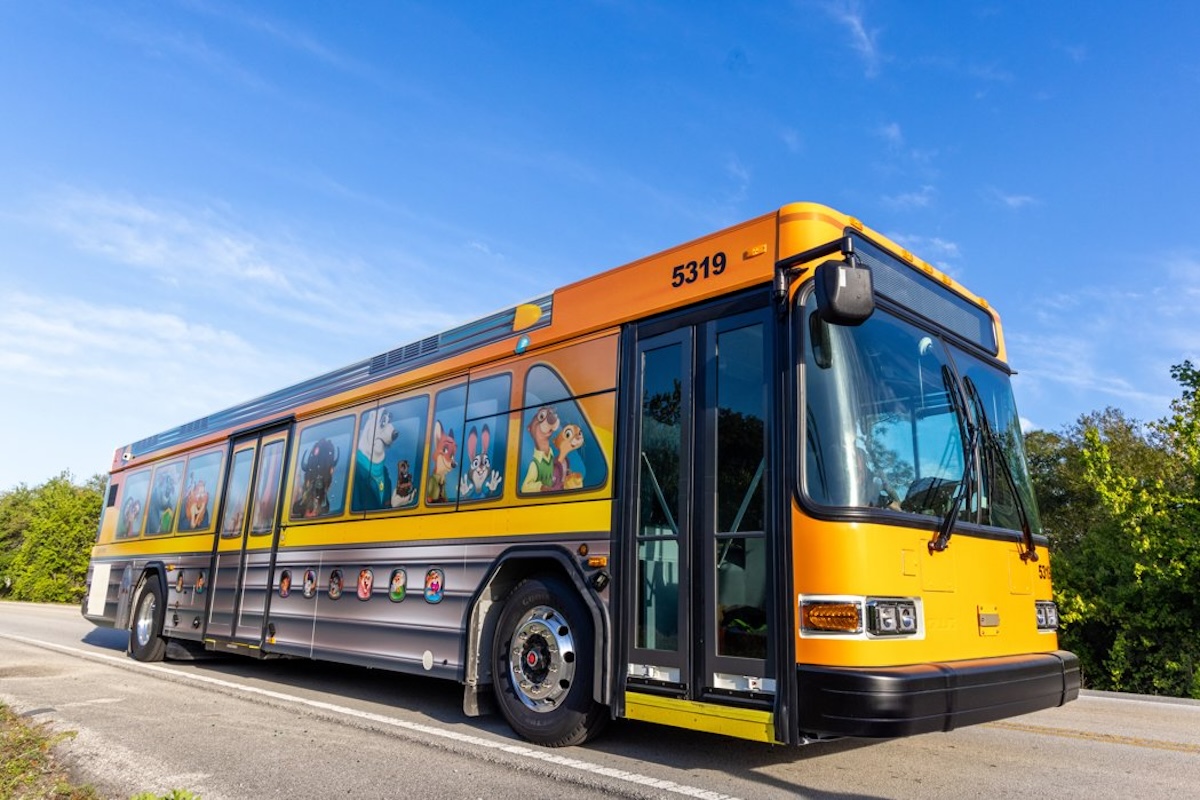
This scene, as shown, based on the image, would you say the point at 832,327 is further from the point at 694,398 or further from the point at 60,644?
the point at 60,644

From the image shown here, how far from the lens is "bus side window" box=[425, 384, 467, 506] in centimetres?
664

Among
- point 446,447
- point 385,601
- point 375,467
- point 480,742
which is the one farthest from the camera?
point 375,467

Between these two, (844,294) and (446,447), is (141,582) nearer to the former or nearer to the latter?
(446,447)

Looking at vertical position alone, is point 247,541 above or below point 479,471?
below

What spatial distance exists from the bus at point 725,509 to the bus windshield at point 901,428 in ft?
0.05

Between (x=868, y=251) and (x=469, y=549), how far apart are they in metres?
3.57

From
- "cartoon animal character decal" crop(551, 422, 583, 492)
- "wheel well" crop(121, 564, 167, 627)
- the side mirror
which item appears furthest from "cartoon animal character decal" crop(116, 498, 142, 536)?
the side mirror

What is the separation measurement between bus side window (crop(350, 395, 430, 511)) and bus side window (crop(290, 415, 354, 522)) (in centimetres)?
24

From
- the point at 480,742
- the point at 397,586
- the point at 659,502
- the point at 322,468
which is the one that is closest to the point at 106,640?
the point at 322,468

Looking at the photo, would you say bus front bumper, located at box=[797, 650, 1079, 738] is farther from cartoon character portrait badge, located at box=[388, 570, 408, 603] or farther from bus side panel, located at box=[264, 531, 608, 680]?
cartoon character portrait badge, located at box=[388, 570, 408, 603]

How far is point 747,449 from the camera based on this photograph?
14.8ft

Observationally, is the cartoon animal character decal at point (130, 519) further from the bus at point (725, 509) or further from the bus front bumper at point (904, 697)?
the bus front bumper at point (904, 697)

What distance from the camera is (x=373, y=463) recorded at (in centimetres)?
760

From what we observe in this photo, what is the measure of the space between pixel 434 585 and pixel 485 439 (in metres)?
1.24
